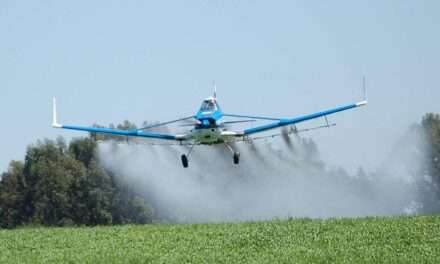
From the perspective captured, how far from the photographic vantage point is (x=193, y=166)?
89562 millimetres

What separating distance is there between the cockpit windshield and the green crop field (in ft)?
29.5

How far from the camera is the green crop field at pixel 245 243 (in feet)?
137

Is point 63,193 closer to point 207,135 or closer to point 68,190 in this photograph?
point 68,190

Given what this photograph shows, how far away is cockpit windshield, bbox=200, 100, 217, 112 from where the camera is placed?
60.6 meters

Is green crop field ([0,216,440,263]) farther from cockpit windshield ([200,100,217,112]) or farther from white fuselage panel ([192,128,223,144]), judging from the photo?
cockpit windshield ([200,100,217,112])

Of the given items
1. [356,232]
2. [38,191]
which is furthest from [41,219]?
[356,232]

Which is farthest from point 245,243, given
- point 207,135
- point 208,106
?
point 208,106

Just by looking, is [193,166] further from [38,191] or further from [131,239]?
[131,239]

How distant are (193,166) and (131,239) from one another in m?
41.0

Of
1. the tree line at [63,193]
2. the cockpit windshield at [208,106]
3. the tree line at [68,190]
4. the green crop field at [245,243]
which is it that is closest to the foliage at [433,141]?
the tree line at [68,190]

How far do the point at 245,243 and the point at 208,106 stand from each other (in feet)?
51.3

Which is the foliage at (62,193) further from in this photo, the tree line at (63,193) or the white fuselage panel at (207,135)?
the white fuselage panel at (207,135)

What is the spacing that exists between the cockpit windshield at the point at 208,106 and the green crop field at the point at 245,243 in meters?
8.98

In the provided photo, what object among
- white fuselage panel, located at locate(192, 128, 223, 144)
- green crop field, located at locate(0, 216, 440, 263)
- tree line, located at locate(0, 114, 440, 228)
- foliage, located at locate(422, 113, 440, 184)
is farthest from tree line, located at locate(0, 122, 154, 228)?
green crop field, located at locate(0, 216, 440, 263)
